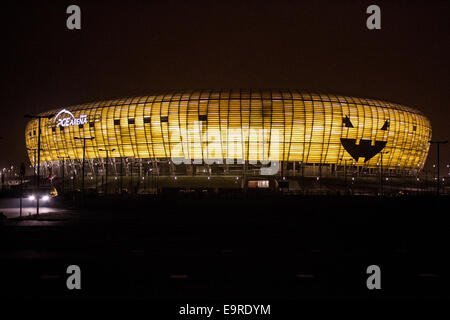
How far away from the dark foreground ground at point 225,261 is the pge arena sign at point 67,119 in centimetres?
6178

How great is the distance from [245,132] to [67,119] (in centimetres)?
3444

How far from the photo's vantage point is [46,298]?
7.78m

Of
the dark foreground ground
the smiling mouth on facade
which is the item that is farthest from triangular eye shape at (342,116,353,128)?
the dark foreground ground

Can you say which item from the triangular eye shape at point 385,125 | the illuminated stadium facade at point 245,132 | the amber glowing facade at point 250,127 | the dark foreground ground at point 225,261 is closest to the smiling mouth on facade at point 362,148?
the amber glowing facade at point 250,127

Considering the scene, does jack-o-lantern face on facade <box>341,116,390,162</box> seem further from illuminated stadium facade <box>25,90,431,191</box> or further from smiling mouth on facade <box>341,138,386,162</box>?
illuminated stadium facade <box>25,90,431,191</box>

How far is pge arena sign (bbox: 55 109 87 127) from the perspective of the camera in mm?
79062

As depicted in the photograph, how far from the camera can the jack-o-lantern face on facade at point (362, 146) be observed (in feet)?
226

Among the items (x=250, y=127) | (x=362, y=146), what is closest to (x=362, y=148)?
(x=362, y=146)

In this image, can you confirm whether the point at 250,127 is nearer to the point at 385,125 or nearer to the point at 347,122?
the point at 347,122

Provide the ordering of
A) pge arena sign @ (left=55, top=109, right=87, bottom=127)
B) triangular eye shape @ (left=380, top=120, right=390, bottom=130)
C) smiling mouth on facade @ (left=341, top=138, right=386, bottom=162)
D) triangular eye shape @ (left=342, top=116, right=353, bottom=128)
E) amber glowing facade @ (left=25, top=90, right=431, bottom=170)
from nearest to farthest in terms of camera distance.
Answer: smiling mouth on facade @ (left=341, top=138, right=386, bottom=162)
amber glowing facade @ (left=25, top=90, right=431, bottom=170)
triangular eye shape @ (left=342, top=116, right=353, bottom=128)
triangular eye shape @ (left=380, top=120, right=390, bottom=130)
pge arena sign @ (left=55, top=109, right=87, bottom=127)

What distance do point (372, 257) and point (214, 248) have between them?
457cm

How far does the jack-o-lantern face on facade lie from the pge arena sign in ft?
147
